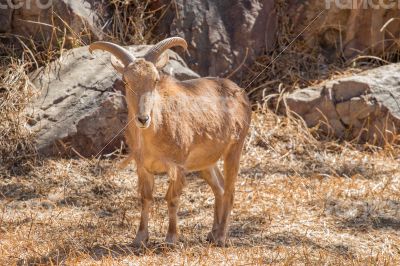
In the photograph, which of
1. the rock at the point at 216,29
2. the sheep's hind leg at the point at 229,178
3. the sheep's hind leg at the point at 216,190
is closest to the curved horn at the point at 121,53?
the sheep's hind leg at the point at 229,178

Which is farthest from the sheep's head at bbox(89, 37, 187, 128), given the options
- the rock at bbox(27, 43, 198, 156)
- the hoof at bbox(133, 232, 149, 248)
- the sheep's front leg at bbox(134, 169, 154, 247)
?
the rock at bbox(27, 43, 198, 156)

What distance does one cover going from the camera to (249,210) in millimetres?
8711

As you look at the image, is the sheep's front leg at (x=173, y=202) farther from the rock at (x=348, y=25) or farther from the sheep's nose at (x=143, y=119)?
the rock at (x=348, y=25)

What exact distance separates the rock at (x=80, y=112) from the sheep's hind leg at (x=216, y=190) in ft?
6.28

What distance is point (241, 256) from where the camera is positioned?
701cm

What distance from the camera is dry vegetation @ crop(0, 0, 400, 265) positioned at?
7129mm

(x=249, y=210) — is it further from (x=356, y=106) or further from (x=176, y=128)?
(x=356, y=106)

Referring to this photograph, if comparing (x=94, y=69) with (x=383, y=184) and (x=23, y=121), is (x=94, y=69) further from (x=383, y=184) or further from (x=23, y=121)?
(x=383, y=184)

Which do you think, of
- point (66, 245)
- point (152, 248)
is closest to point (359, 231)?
point (152, 248)

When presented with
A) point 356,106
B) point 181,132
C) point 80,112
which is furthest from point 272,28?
point 181,132

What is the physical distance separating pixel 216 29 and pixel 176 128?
14.2 ft

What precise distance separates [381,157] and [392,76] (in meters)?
1.31

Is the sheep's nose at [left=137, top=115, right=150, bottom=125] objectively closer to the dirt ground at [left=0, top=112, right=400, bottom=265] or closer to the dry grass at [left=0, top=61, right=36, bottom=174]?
the dirt ground at [left=0, top=112, right=400, bottom=265]

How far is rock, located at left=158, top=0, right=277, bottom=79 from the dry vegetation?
364 mm
